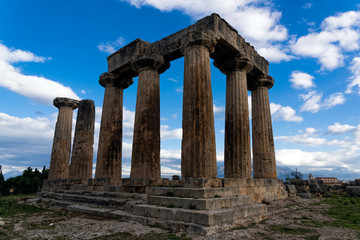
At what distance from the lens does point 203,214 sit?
263 inches

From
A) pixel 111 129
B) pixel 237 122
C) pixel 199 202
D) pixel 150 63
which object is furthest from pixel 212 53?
pixel 199 202

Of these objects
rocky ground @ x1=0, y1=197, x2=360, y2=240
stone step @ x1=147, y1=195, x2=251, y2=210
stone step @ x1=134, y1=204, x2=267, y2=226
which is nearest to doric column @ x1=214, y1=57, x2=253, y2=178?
stone step @ x1=147, y1=195, x2=251, y2=210

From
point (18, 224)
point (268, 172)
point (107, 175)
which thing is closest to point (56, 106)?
point (107, 175)

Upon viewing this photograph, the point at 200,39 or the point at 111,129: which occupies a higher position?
the point at 200,39

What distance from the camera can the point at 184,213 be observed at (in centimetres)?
718

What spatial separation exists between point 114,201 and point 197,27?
9.45m

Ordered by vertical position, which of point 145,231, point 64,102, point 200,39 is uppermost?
point 64,102

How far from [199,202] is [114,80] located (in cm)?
1203

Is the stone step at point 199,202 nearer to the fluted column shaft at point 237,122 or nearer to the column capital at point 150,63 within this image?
the fluted column shaft at point 237,122

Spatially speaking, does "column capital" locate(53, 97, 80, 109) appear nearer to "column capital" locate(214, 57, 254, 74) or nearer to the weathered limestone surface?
the weathered limestone surface

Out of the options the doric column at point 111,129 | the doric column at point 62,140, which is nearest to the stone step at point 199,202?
the doric column at point 111,129

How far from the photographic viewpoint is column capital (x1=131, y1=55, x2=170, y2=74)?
14.1 metres

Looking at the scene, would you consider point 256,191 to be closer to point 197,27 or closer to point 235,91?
point 235,91

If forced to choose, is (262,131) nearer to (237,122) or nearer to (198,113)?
(237,122)
